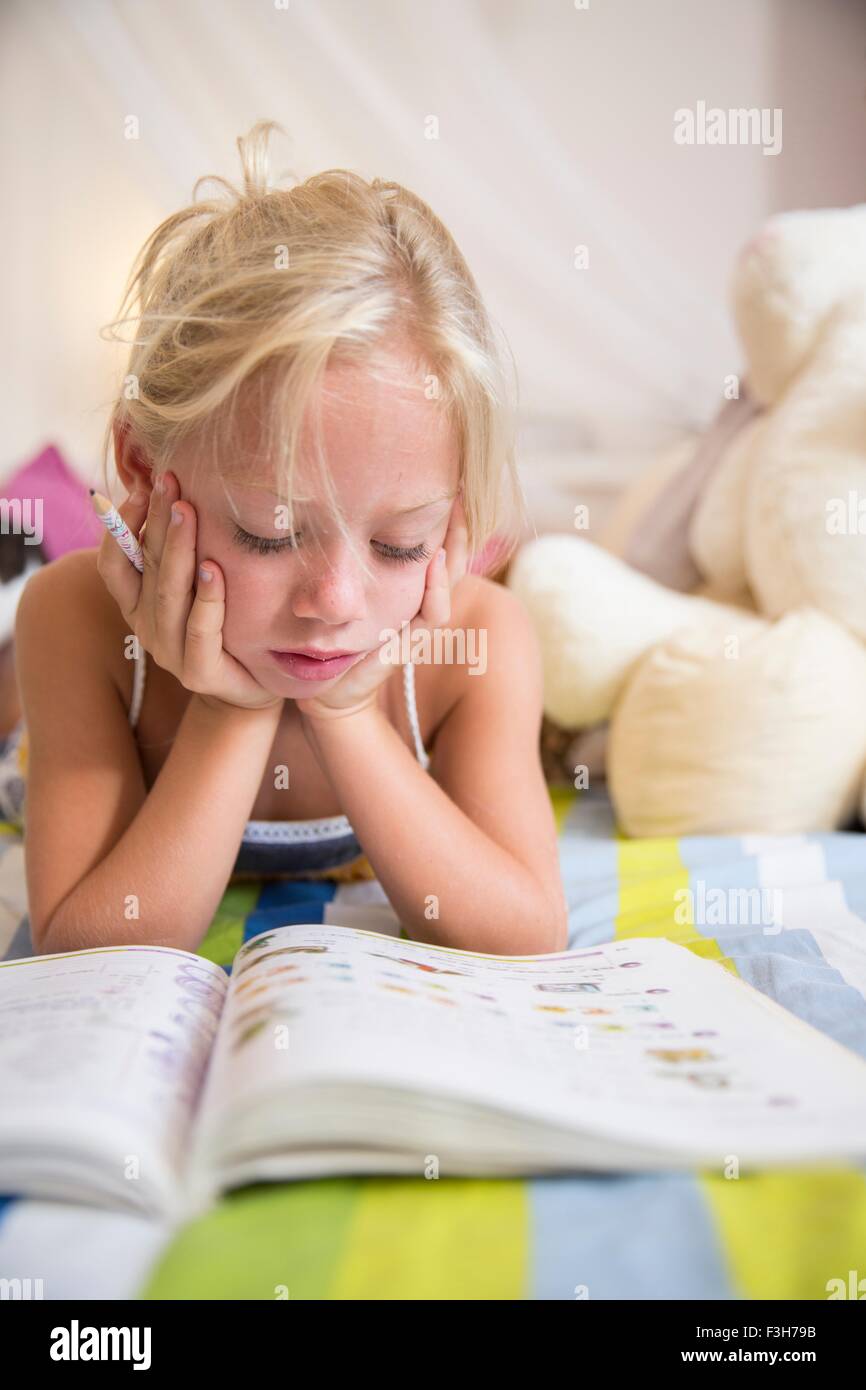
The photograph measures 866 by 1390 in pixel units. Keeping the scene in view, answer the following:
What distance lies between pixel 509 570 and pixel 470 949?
749 mm

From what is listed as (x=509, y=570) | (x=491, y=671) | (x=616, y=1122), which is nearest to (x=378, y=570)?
(x=491, y=671)

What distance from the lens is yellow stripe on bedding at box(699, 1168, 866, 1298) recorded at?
0.48 metres

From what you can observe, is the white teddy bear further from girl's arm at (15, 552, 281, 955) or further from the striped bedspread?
the striped bedspread

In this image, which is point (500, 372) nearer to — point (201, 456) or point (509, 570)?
point (201, 456)

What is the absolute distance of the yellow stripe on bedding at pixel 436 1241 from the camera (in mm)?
472

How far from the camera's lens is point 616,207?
7.83 ft

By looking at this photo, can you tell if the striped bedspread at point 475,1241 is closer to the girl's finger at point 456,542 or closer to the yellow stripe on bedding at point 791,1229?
the yellow stripe on bedding at point 791,1229

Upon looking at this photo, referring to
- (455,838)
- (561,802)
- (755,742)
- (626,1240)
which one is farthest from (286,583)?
(561,802)

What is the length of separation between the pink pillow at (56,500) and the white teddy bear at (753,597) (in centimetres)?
62

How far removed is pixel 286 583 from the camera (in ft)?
2.53

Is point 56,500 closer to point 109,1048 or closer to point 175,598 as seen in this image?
point 175,598

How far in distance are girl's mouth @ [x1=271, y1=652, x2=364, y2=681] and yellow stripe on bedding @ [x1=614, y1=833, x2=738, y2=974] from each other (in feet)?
1.13

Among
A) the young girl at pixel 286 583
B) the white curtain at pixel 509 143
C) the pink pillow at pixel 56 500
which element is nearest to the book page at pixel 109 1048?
the young girl at pixel 286 583

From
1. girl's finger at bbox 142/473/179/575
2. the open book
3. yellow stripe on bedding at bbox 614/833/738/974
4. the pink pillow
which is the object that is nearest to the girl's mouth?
girl's finger at bbox 142/473/179/575
